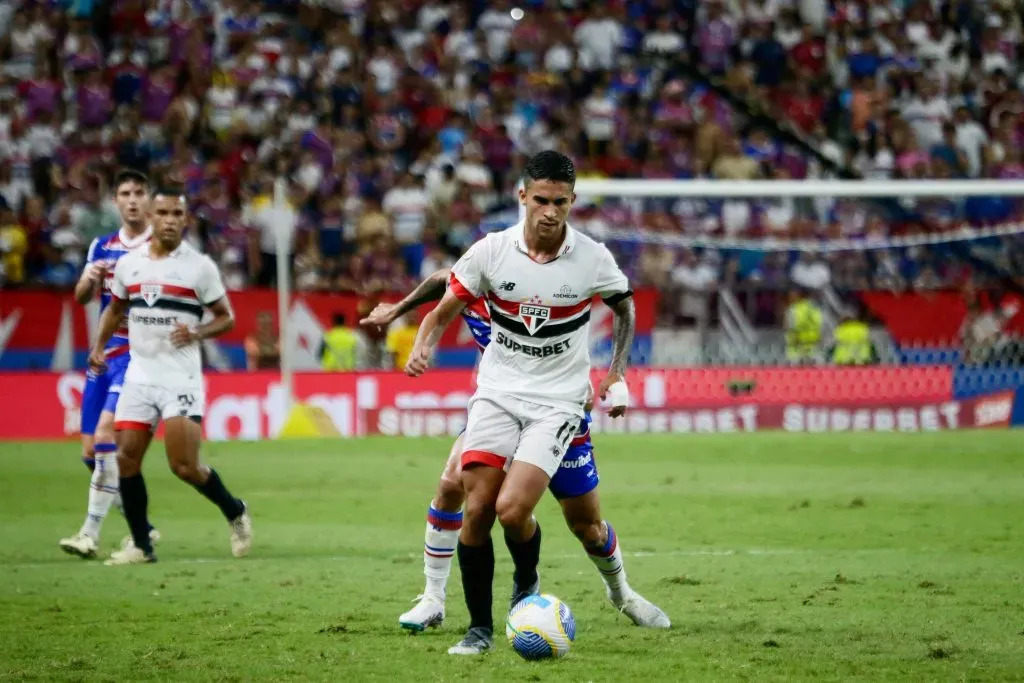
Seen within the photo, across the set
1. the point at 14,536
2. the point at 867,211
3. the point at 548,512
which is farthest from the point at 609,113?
the point at 14,536

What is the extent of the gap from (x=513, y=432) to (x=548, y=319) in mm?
575

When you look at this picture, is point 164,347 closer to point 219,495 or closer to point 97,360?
point 97,360

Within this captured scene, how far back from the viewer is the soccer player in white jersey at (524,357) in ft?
24.8

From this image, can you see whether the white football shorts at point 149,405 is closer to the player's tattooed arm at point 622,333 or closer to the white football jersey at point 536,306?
the white football jersey at point 536,306

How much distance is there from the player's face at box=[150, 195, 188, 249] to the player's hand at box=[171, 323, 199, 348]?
63 cm

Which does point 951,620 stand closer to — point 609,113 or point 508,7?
point 609,113

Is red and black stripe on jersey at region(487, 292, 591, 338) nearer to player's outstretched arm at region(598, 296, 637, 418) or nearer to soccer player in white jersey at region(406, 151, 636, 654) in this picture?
soccer player in white jersey at region(406, 151, 636, 654)

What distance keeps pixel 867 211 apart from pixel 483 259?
61.4 feet

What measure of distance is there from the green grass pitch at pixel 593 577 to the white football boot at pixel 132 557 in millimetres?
197

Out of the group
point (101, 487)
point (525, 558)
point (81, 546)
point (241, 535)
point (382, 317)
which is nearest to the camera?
point (525, 558)

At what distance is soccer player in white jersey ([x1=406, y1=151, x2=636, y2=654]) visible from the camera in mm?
7562

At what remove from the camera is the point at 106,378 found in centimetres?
1205

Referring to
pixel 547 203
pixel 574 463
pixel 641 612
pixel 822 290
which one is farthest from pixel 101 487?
pixel 822 290

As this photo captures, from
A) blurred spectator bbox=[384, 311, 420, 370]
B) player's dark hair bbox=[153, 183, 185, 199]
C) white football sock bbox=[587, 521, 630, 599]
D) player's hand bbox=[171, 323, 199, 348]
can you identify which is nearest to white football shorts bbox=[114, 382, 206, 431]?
player's hand bbox=[171, 323, 199, 348]
